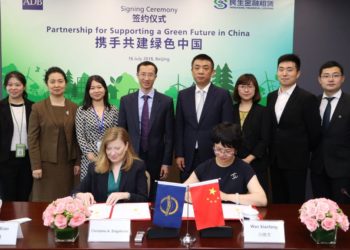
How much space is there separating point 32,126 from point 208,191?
240cm

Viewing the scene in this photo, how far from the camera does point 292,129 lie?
11.7 feet

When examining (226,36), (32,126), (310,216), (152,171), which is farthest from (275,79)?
(310,216)

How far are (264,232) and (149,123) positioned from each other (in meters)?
2.09

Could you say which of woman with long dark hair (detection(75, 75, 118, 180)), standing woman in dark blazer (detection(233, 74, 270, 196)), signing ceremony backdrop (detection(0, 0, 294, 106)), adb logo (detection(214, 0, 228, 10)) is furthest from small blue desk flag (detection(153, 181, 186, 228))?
adb logo (detection(214, 0, 228, 10))

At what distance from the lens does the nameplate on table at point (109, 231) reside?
1.85 meters

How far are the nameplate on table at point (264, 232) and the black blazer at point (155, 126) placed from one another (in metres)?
2.01

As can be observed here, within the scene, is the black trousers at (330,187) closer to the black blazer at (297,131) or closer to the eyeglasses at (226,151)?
the black blazer at (297,131)

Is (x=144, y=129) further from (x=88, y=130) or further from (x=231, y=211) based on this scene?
(x=231, y=211)

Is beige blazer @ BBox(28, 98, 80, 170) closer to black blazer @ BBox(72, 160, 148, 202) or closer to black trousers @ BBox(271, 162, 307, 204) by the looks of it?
black blazer @ BBox(72, 160, 148, 202)

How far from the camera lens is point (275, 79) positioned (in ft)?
15.7

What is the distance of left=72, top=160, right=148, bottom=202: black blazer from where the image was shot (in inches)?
103

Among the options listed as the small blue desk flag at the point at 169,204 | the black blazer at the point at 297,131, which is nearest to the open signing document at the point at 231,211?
the small blue desk flag at the point at 169,204

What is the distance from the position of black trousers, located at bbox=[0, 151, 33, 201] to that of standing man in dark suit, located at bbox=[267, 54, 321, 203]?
7.70 ft

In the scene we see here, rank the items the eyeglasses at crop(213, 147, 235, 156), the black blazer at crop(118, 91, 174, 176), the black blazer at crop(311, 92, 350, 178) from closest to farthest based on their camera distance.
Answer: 1. the eyeglasses at crop(213, 147, 235, 156)
2. the black blazer at crop(311, 92, 350, 178)
3. the black blazer at crop(118, 91, 174, 176)
